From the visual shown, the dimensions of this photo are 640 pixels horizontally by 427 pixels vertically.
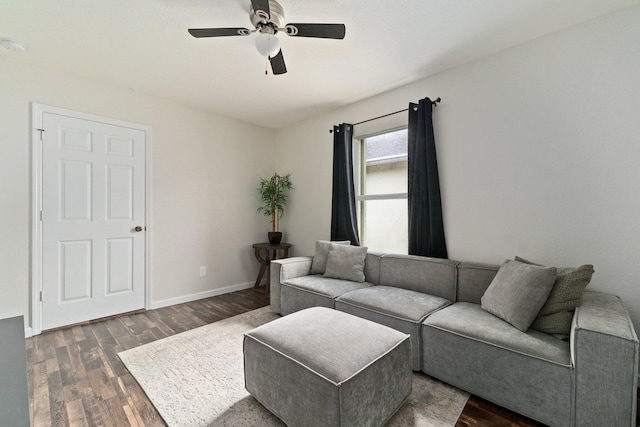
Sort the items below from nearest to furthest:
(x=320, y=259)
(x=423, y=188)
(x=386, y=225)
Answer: (x=423, y=188)
(x=320, y=259)
(x=386, y=225)

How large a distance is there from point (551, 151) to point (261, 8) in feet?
7.78

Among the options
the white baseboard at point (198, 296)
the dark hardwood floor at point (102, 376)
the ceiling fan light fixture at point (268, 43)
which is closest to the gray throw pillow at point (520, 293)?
the dark hardwood floor at point (102, 376)

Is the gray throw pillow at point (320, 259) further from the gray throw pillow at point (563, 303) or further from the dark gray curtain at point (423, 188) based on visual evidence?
the gray throw pillow at point (563, 303)

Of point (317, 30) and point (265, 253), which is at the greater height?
point (317, 30)

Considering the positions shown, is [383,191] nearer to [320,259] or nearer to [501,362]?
[320,259]

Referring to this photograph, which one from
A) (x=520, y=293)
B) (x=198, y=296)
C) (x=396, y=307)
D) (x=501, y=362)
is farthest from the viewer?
(x=198, y=296)

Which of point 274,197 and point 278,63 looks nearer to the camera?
point 278,63

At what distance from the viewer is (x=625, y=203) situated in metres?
1.86

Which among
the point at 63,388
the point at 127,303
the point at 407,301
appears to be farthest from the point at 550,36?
the point at 127,303

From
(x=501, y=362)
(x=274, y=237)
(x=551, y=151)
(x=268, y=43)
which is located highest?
(x=268, y=43)

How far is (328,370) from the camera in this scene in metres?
1.29

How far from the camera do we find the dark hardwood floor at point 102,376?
5.02 ft

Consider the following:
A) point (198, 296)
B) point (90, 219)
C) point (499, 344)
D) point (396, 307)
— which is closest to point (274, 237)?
point (198, 296)

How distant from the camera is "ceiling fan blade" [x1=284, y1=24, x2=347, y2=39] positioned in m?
1.73
